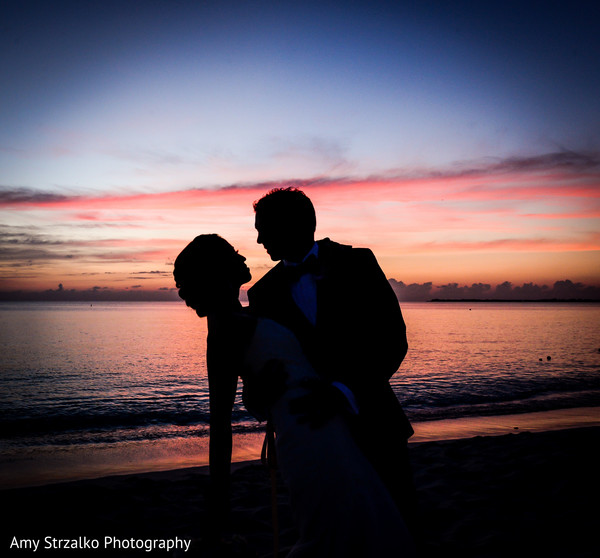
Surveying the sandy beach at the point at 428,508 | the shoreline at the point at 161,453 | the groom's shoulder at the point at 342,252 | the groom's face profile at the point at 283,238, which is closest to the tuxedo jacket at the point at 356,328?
the groom's shoulder at the point at 342,252

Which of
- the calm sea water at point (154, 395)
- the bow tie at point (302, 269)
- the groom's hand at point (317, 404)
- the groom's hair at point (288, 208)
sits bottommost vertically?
the calm sea water at point (154, 395)

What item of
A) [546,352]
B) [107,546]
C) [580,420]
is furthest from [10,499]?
[546,352]

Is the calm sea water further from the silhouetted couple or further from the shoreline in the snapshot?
the silhouetted couple

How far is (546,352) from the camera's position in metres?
25.7

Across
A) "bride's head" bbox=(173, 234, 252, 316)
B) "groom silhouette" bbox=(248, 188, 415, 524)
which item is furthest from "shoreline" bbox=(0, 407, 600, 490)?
"bride's head" bbox=(173, 234, 252, 316)

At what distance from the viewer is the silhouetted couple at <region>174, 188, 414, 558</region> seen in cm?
141

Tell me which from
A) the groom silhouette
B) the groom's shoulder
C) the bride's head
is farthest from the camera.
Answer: the groom's shoulder

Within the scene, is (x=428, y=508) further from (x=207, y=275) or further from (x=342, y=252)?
(x=207, y=275)

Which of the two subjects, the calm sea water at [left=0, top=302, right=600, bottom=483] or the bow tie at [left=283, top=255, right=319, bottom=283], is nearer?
the bow tie at [left=283, top=255, right=319, bottom=283]

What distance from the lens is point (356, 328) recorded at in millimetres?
1811

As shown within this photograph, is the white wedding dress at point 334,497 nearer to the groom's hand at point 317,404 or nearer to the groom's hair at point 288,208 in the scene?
the groom's hand at point 317,404

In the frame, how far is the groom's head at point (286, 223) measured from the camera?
1936mm

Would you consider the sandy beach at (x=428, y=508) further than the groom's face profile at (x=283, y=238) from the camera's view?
Yes

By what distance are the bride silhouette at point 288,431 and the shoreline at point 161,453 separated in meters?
6.08
